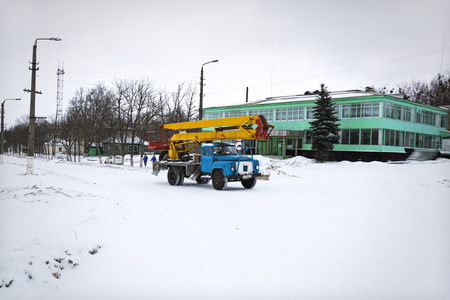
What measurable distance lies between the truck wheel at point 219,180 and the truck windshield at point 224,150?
3.46 ft

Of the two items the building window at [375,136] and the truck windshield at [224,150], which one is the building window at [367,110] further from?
the truck windshield at [224,150]

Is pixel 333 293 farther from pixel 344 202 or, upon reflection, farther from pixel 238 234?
pixel 344 202

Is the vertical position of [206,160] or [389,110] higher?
[389,110]

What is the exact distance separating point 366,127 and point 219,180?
2687cm

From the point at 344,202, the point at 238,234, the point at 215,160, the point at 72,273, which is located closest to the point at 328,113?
the point at 215,160

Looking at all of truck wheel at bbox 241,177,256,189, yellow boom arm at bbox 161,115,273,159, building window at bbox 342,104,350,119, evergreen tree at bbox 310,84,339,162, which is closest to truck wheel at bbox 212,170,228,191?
truck wheel at bbox 241,177,256,189

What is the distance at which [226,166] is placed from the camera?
47.6ft

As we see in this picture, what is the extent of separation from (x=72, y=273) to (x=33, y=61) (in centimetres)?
1606

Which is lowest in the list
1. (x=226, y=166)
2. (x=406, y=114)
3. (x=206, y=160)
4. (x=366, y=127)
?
(x=226, y=166)

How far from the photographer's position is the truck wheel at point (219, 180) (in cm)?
1443

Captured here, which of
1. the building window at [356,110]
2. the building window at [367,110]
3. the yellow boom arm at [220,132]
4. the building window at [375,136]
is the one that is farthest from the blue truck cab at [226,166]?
the building window at [356,110]

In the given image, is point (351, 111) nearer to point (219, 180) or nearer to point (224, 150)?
point (224, 150)

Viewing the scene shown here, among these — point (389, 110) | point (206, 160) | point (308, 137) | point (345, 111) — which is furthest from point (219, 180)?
point (308, 137)

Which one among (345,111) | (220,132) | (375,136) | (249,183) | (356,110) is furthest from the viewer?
(345,111)
